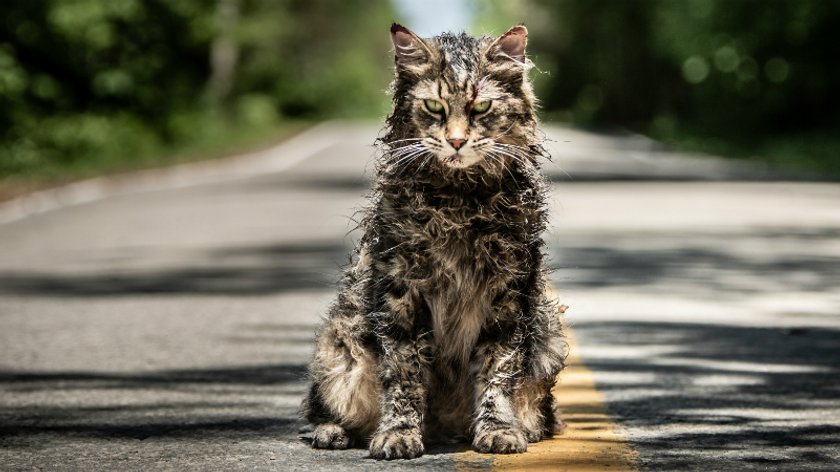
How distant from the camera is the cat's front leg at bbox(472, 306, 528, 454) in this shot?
547 cm

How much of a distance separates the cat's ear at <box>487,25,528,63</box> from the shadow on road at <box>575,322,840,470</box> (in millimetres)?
1519

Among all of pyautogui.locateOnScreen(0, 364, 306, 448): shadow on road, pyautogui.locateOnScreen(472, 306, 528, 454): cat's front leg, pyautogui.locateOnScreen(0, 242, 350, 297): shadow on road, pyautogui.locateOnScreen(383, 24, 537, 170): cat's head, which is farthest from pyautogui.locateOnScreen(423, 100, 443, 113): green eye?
pyautogui.locateOnScreen(0, 242, 350, 297): shadow on road

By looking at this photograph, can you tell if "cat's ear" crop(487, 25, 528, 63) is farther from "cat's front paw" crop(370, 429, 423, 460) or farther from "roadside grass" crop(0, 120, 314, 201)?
"roadside grass" crop(0, 120, 314, 201)

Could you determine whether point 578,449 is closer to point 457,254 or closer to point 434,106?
Result: point 457,254

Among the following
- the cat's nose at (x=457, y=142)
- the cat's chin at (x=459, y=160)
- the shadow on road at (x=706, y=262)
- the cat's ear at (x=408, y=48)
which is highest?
the shadow on road at (x=706, y=262)

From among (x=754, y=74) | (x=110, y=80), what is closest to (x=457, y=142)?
(x=110, y=80)

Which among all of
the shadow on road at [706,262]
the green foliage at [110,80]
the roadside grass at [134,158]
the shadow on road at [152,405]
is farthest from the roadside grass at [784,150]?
the shadow on road at [152,405]

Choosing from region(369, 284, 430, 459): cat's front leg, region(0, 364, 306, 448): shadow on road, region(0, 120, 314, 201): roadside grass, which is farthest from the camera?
region(0, 120, 314, 201): roadside grass

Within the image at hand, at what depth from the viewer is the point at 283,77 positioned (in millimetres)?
76938

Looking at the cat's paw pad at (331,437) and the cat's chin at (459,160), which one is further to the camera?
the cat's paw pad at (331,437)

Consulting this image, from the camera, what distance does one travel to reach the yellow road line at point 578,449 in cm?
544

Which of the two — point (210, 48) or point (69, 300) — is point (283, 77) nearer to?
point (210, 48)

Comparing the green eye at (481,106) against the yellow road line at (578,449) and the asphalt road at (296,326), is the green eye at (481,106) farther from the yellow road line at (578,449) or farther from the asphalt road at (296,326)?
the yellow road line at (578,449)

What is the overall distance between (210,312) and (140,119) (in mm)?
31701
